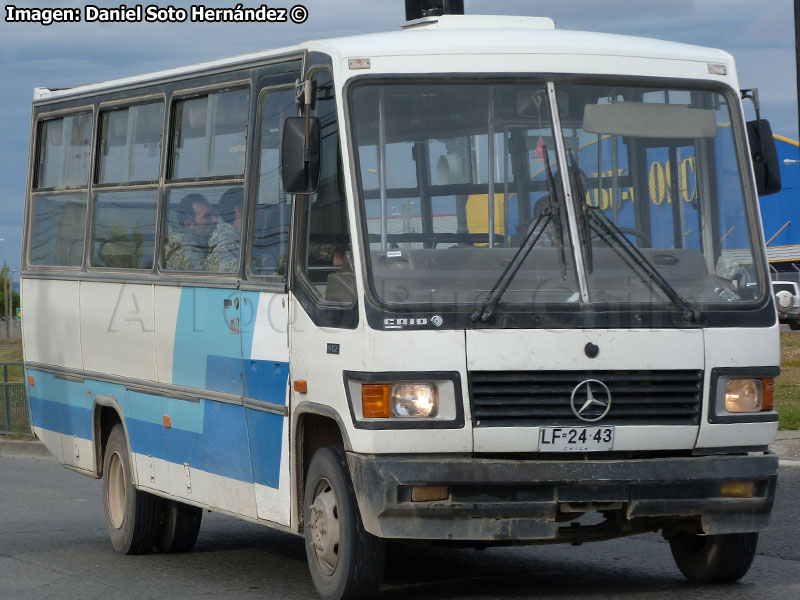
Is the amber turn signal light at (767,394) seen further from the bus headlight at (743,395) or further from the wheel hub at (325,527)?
the wheel hub at (325,527)

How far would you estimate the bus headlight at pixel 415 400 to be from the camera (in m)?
7.32

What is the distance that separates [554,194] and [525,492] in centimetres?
152

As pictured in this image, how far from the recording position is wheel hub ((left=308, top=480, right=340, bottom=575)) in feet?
25.4

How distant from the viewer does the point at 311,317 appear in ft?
26.0

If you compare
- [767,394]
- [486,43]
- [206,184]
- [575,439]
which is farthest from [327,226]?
[767,394]

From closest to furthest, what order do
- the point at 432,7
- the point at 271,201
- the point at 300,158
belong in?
the point at 300,158, the point at 271,201, the point at 432,7

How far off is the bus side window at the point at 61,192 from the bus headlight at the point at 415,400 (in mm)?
4914

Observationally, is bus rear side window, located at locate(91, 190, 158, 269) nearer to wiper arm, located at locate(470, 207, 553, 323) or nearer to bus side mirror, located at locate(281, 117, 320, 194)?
bus side mirror, located at locate(281, 117, 320, 194)

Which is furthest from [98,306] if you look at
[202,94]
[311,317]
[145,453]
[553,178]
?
[553,178]

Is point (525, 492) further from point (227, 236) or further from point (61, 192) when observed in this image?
point (61, 192)

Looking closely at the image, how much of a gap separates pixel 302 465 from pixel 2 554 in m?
3.30

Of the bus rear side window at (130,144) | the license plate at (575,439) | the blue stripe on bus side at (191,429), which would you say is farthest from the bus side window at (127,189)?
the license plate at (575,439)

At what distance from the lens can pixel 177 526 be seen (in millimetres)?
10750

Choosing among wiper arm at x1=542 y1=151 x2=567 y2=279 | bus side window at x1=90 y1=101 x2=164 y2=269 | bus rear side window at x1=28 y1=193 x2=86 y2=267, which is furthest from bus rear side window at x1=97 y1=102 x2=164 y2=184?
wiper arm at x1=542 y1=151 x2=567 y2=279
